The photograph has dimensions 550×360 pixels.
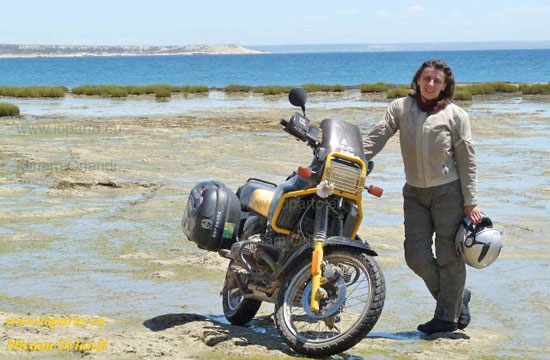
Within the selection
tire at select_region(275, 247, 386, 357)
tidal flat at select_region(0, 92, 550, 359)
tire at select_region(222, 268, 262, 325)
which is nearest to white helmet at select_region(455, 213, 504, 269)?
tidal flat at select_region(0, 92, 550, 359)

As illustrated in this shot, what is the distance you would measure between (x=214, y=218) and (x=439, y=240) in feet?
4.89

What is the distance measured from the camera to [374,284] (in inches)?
207

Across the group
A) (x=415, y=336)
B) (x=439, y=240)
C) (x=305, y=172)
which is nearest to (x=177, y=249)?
(x=415, y=336)

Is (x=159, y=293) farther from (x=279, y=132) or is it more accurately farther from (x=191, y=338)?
(x=279, y=132)

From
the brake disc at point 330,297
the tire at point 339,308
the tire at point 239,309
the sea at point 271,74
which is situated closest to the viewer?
the tire at point 339,308

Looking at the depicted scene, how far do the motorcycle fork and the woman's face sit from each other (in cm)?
114

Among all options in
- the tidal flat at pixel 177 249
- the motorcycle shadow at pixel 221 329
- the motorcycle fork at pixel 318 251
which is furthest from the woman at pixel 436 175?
the motorcycle shadow at pixel 221 329

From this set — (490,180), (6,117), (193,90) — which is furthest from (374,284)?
(193,90)

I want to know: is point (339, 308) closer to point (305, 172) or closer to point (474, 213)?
point (305, 172)

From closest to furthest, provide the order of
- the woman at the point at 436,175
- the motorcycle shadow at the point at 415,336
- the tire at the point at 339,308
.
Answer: the tire at the point at 339,308
the woman at the point at 436,175
the motorcycle shadow at the point at 415,336

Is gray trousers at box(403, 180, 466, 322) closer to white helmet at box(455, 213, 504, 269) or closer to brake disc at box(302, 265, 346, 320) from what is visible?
white helmet at box(455, 213, 504, 269)

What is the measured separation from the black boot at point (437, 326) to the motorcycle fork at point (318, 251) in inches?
42.4

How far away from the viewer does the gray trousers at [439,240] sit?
19.5 feet

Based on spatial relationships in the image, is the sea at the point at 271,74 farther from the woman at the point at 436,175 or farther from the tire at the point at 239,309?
the tire at the point at 239,309
